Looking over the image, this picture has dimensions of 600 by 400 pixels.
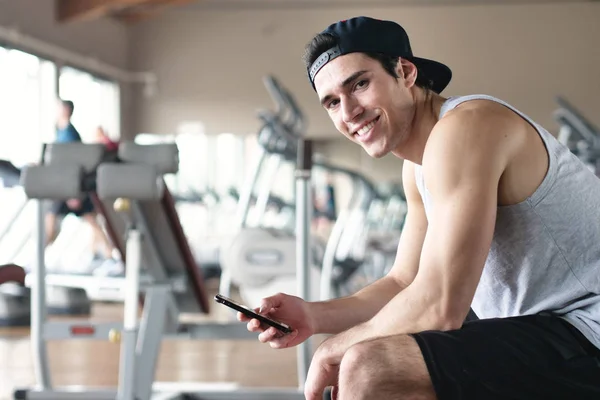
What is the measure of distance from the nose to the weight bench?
124 cm

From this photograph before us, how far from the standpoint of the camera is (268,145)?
15.3 feet

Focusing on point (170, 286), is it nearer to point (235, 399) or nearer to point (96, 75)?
point (235, 399)

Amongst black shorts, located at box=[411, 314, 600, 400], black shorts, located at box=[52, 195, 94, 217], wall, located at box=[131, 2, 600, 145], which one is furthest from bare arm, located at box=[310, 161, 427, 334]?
wall, located at box=[131, 2, 600, 145]

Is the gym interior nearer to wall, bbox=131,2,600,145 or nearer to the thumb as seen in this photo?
wall, bbox=131,2,600,145

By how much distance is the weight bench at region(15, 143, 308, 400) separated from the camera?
268 centimetres

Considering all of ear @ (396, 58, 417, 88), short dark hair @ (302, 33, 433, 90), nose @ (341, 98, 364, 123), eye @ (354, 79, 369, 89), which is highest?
short dark hair @ (302, 33, 433, 90)

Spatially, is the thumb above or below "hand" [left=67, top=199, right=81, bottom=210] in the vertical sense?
above

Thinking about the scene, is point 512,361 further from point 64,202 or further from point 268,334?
point 64,202

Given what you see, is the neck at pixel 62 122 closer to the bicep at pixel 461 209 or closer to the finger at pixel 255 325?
the finger at pixel 255 325

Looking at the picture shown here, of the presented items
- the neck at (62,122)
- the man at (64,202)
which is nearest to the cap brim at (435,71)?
the man at (64,202)

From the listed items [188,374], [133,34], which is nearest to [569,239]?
[188,374]

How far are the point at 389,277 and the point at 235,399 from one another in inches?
56.1

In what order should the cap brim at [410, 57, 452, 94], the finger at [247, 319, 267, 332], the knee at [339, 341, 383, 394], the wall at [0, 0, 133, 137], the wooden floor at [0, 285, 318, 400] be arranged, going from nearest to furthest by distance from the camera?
1. the knee at [339, 341, 383, 394]
2. the finger at [247, 319, 267, 332]
3. the cap brim at [410, 57, 452, 94]
4. the wooden floor at [0, 285, 318, 400]
5. the wall at [0, 0, 133, 137]

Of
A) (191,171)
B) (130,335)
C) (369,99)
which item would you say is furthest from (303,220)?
(191,171)
